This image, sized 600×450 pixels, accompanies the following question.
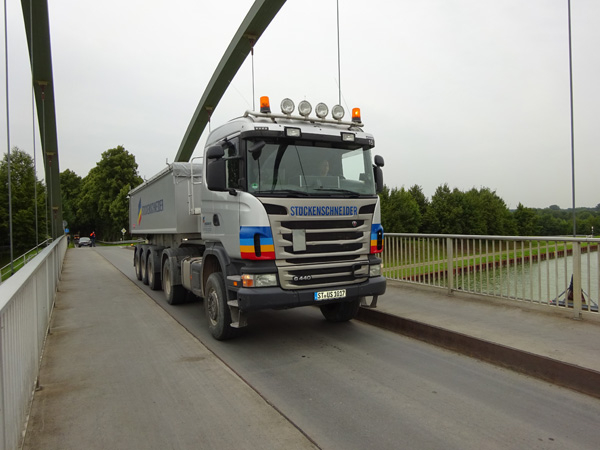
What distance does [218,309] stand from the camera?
565 centimetres

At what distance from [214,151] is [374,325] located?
3798mm

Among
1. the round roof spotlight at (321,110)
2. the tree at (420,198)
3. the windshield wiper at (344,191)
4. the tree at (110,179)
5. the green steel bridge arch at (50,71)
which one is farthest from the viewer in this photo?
the tree at (110,179)

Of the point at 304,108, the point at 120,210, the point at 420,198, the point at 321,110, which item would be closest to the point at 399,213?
the point at 420,198

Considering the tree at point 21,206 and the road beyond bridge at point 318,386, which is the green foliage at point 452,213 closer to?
the tree at point 21,206

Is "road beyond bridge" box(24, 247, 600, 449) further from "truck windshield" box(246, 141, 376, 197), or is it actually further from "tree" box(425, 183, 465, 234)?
"tree" box(425, 183, 465, 234)

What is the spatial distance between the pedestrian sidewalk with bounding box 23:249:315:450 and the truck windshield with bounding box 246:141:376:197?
233cm

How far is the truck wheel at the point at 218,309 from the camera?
554cm

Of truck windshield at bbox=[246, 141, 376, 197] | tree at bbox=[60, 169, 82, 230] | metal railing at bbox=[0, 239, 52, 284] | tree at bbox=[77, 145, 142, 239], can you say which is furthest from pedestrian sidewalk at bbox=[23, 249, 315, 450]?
tree at bbox=[60, 169, 82, 230]

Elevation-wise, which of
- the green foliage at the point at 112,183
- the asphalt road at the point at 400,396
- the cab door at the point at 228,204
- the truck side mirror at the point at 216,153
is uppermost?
the green foliage at the point at 112,183

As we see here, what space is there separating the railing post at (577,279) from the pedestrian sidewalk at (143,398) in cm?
466

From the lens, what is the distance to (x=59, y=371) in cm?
471

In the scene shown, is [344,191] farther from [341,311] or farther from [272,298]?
[341,311]

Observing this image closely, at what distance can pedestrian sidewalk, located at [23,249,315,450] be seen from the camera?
309 cm

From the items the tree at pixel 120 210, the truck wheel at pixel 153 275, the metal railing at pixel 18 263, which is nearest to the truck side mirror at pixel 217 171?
the metal railing at pixel 18 263
